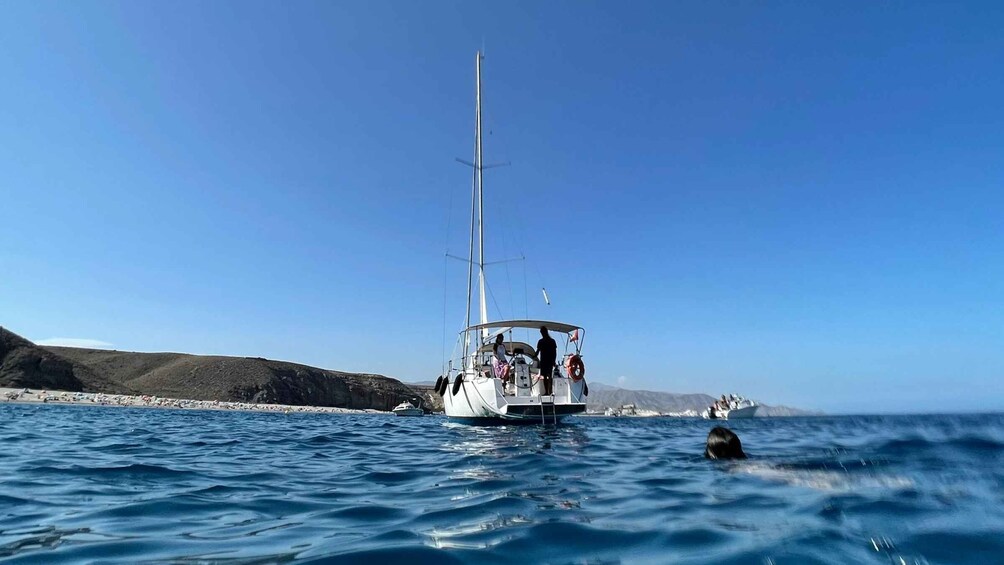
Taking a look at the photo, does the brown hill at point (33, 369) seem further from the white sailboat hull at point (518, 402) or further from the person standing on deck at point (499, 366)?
the person standing on deck at point (499, 366)

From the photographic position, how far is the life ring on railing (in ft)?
61.7

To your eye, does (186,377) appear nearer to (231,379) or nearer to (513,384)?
(231,379)

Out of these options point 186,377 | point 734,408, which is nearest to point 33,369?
point 186,377

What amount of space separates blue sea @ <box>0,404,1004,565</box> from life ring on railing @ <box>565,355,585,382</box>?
975cm

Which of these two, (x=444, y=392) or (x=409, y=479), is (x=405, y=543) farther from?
(x=444, y=392)

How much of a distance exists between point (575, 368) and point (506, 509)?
1440cm

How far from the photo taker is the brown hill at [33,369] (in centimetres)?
4672

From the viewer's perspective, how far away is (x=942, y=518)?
4.29 meters

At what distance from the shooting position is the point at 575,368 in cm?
1894

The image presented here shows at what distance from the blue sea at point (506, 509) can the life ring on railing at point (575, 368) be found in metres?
9.75

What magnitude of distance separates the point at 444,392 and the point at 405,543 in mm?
20951

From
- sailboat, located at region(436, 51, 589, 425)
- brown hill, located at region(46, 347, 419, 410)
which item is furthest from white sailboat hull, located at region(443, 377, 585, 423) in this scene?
brown hill, located at region(46, 347, 419, 410)

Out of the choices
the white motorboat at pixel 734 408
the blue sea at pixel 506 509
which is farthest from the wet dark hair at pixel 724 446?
the white motorboat at pixel 734 408

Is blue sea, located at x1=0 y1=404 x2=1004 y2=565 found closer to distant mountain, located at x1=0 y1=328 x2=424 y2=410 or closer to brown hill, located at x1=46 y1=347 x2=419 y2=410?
distant mountain, located at x1=0 y1=328 x2=424 y2=410
